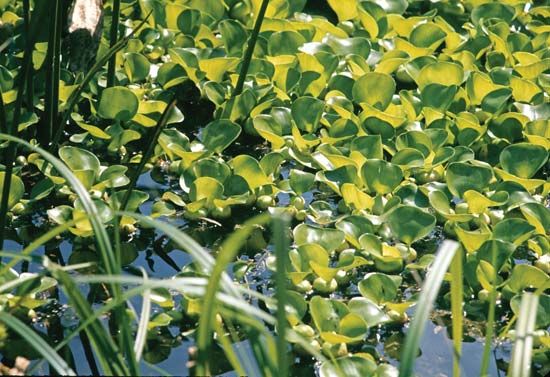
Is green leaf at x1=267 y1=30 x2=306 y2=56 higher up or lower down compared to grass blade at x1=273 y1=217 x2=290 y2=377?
lower down

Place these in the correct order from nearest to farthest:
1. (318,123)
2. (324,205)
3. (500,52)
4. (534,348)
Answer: (534,348)
(324,205)
(318,123)
(500,52)

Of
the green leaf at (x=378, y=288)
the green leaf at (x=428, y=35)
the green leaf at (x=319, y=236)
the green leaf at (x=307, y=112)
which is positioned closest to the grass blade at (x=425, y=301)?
the green leaf at (x=378, y=288)

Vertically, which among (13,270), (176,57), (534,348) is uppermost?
(176,57)

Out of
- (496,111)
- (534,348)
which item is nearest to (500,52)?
(496,111)

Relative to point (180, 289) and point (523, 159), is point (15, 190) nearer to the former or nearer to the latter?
point (180, 289)

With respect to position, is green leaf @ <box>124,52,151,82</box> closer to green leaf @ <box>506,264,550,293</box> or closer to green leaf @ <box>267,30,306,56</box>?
green leaf @ <box>267,30,306,56</box>

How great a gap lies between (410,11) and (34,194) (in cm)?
154

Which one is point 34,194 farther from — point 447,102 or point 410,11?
point 410,11

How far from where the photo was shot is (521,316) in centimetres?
133

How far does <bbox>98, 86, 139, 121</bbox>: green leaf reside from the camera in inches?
97.2

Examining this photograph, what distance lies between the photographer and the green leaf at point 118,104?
2.47 meters

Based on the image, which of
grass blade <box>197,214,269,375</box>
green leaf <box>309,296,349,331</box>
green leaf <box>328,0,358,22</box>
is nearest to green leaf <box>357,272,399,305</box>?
green leaf <box>309,296,349,331</box>

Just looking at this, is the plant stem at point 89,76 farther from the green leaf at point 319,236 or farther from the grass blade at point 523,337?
the grass blade at point 523,337

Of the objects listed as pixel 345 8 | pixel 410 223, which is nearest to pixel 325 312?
pixel 410 223
